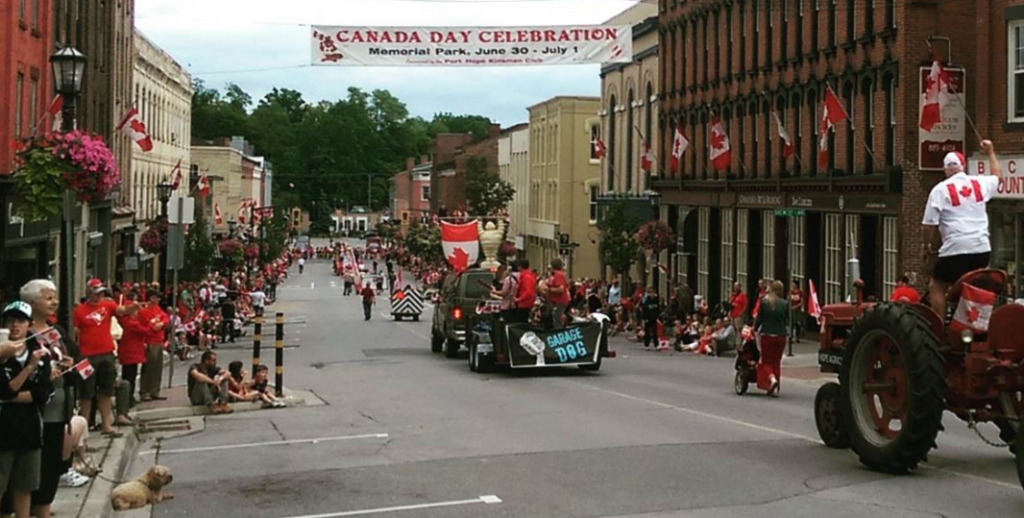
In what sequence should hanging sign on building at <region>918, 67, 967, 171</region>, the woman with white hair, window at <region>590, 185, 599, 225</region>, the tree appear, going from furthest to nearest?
the tree
window at <region>590, 185, 599, 225</region>
hanging sign on building at <region>918, 67, 967, 171</region>
the woman with white hair

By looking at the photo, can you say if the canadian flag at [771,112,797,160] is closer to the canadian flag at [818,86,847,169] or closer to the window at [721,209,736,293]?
the canadian flag at [818,86,847,169]

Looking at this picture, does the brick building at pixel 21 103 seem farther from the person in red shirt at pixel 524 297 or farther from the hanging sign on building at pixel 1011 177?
the hanging sign on building at pixel 1011 177

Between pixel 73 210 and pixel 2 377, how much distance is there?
26.8 feet

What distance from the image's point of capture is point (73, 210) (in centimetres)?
1711

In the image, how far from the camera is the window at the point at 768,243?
4225cm

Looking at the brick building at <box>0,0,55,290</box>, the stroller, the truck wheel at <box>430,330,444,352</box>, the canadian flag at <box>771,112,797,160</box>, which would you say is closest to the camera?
the stroller

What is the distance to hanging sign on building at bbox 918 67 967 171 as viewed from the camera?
100ft

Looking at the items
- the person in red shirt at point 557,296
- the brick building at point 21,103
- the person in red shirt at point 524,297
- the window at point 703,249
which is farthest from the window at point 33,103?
the window at point 703,249

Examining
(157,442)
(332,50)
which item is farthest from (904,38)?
(157,442)

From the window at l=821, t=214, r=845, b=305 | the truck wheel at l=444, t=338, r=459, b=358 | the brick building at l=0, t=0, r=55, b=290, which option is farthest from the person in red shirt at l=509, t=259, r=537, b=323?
the window at l=821, t=214, r=845, b=305

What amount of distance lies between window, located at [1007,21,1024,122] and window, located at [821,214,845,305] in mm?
8770

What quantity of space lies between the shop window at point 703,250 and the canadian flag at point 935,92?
17.9m

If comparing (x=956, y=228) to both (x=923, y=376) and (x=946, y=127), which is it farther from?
(x=946, y=127)

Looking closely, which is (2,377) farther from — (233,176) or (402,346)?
(233,176)
